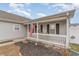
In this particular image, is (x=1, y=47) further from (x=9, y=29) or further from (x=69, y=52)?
(x=69, y=52)

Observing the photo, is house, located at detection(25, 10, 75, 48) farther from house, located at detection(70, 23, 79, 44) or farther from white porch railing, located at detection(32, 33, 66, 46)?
house, located at detection(70, 23, 79, 44)

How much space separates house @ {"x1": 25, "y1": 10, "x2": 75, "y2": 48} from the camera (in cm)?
520

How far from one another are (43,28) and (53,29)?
0.64 meters

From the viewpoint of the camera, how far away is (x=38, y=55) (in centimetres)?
462

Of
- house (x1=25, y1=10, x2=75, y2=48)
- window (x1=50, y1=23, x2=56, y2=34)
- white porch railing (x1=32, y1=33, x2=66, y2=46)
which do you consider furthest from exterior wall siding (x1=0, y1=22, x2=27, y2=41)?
window (x1=50, y1=23, x2=56, y2=34)

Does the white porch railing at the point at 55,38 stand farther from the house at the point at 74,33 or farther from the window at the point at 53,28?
the house at the point at 74,33

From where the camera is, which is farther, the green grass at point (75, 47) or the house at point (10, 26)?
the house at point (10, 26)

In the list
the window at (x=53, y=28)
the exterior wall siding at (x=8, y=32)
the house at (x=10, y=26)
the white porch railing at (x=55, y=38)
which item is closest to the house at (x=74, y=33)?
the white porch railing at (x=55, y=38)

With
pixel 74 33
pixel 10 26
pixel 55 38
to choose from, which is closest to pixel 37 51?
pixel 55 38

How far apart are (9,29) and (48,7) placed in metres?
3.24

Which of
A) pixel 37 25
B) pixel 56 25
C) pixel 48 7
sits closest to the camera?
pixel 48 7

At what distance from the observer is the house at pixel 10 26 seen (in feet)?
19.7

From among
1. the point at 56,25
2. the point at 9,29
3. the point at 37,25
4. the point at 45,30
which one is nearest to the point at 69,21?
the point at 56,25

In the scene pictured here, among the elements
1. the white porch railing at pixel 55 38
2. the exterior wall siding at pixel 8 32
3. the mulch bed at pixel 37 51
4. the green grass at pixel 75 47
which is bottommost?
the mulch bed at pixel 37 51
